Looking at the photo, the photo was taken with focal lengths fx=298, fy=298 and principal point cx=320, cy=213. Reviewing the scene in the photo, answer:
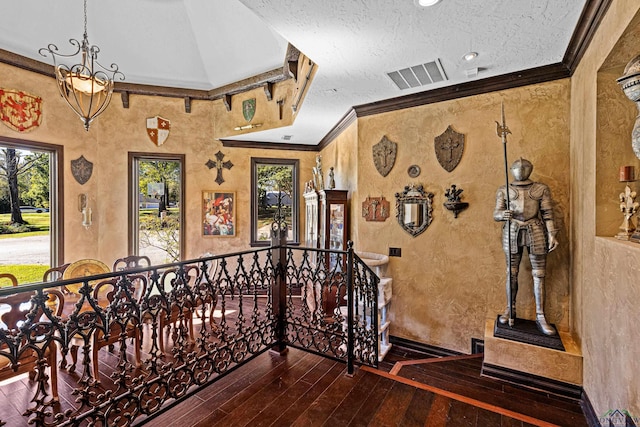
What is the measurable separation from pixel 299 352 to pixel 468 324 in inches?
71.7

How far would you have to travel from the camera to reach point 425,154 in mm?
3438

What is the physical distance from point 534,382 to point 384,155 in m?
2.63

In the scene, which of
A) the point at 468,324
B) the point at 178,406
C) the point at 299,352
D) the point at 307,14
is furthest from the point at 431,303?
the point at 307,14

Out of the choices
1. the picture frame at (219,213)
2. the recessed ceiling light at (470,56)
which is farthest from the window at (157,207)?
the recessed ceiling light at (470,56)

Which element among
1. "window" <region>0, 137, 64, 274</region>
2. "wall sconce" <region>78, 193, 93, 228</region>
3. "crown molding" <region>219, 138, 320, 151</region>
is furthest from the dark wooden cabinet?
"window" <region>0, 137, 64, 274</region>

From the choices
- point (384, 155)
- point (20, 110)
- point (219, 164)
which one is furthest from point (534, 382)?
point (20, 110)

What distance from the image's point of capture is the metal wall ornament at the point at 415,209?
11.2 ft

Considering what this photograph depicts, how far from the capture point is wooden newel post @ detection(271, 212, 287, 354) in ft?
9.12

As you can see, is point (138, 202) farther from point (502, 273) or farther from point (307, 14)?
point (502, 273)

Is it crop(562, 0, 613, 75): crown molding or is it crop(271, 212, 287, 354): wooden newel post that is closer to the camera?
crop(562, 0, 613, 75): crown molding

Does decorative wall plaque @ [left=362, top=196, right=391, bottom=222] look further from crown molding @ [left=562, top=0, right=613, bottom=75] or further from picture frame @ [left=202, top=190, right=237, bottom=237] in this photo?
picture frame @ [left=202, top=190, right=237, bottom=237]

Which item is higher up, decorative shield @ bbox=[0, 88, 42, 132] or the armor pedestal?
decorative shield @ bbox=[0, 88, 42, 132]

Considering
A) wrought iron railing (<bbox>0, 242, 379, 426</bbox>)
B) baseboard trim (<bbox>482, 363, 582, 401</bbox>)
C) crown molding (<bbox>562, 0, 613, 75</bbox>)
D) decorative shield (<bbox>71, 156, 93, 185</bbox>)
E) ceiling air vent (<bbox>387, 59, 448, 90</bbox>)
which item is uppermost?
ceiling air vent (<bbox>387, 59, 448, 90</bbox>)

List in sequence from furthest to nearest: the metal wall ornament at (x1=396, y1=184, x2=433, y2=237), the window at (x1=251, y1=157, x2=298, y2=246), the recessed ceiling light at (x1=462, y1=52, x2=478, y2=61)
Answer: the window at (x1=251, y1=157, x2=298, y2=246) < the metal wall ornament at (x1=396, y1=184, x2=433, y2=237) < the recessed ceiling light at (x1=462, y1=52, x2=478, y2=61)
